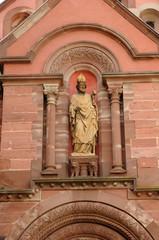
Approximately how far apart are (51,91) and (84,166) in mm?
2055

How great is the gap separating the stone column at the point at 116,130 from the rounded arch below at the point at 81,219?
766mm

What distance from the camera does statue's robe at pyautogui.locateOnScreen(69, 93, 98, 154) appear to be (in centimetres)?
1227

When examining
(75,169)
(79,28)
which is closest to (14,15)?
(79,28)

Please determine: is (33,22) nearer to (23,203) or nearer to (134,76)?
(134,76)

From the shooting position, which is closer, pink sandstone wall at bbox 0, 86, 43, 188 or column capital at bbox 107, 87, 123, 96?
pink sandstone wall at bbox 0, 86, 43, 188

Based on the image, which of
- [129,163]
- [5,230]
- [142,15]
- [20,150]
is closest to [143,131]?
[129,163]

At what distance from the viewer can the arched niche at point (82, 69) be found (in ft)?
40.6

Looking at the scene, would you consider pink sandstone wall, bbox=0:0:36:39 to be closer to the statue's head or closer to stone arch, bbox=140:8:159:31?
stone arch, bbox=140:8:159:31

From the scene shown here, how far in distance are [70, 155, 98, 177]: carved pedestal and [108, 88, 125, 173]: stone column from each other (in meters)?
0.42

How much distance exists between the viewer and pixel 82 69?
13.5 meters

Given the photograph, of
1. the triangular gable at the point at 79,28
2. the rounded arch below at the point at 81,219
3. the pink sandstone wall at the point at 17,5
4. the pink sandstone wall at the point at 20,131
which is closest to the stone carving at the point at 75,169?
the rounded arch below at the point at 81,219

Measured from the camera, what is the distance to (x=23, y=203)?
37.8 ft

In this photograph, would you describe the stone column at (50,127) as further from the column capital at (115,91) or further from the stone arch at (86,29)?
the column capital at (115,91)

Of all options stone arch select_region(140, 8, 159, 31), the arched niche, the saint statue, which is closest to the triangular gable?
the arched niche
